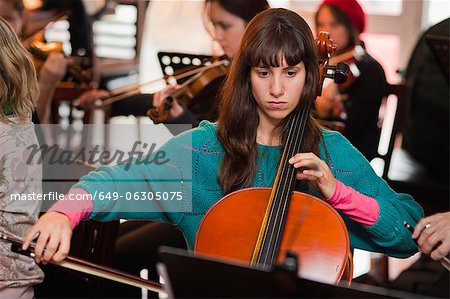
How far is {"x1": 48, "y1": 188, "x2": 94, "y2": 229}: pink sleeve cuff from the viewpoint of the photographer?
166cm

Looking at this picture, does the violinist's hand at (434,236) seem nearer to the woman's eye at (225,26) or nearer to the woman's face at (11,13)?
the woman's eye at (225,26)

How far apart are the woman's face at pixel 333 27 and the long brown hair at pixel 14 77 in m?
1.67

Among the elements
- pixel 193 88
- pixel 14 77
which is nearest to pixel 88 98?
pixel 193 88

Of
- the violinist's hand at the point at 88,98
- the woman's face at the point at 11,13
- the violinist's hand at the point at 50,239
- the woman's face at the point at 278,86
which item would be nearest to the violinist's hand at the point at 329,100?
the violinist's hand at the point at 88,98

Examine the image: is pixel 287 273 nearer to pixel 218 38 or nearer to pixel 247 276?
pixel 247 276

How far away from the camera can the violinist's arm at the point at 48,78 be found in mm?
3297

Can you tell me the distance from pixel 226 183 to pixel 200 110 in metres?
1.14

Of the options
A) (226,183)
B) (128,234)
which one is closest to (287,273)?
(226,183)

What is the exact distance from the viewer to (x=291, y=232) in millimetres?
1759

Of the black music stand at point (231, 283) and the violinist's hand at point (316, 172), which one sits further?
the violinist's hand at point (316, 172)

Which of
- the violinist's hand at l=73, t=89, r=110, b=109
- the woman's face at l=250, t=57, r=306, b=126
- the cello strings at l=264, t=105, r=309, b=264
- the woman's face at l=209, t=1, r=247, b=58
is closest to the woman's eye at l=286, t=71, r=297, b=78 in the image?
the woman's face at l=250, t=57, r=306, b=126

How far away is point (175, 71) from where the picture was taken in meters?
3.11

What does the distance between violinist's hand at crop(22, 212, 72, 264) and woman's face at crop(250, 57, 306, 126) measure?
1.66 ft

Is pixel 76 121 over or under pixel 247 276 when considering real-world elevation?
under
